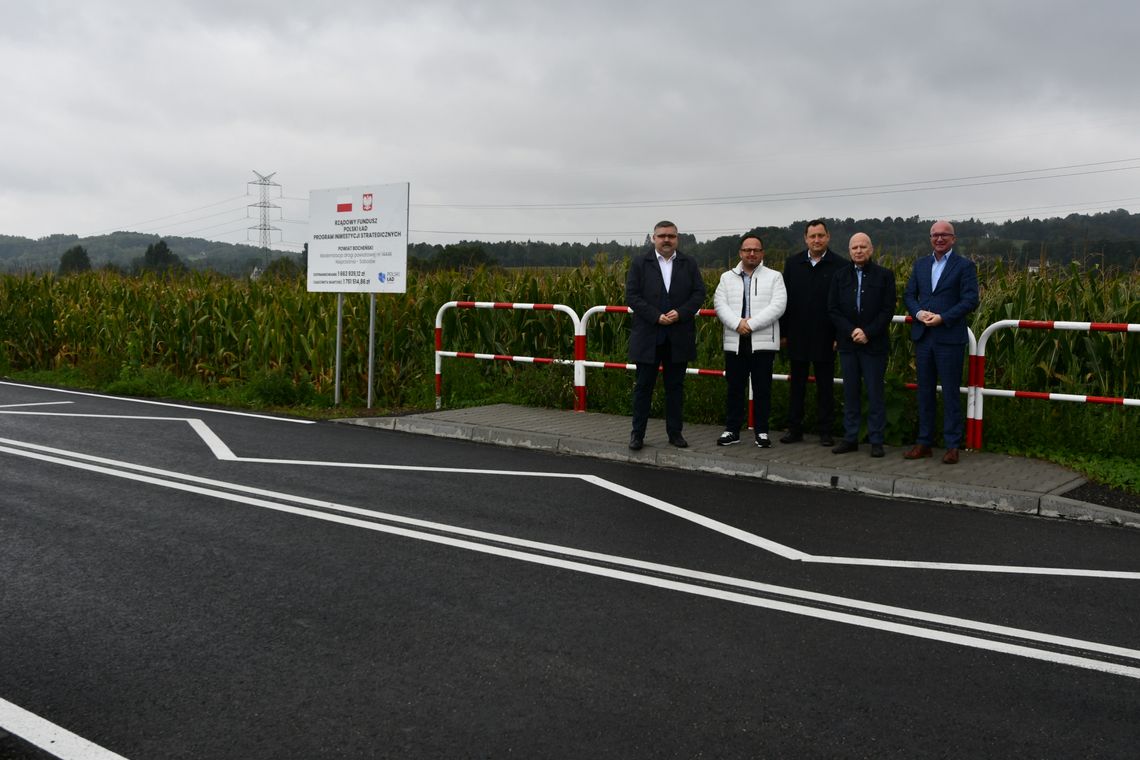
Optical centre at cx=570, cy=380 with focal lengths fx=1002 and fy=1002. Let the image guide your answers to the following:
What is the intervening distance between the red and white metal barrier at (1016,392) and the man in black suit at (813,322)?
1.26m

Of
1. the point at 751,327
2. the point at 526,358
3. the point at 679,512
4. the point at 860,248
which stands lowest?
the point at 679,512

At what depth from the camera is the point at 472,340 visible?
47.2 ft

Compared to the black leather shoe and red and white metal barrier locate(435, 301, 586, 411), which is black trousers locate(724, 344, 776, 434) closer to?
the black leather shoe

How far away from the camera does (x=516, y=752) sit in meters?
3.40

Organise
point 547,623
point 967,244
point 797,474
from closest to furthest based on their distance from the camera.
Result: 1. point 547,623
2. point 797,474
3. point 967,244

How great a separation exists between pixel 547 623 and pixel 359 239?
9474 mm

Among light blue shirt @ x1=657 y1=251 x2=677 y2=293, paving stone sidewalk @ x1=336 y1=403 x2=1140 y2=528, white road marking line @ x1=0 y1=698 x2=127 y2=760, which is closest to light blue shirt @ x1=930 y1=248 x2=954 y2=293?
paving stone sidewalk @ x1=336 y1=403 x2=1140 y2=528

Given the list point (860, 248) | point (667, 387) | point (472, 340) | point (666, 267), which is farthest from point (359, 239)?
point (860, 248)

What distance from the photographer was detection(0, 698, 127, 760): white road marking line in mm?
3379

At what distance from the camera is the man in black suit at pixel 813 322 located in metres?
9.34

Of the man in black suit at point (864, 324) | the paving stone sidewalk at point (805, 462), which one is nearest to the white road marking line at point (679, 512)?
the paving stone sidewalk at point (805, 462)

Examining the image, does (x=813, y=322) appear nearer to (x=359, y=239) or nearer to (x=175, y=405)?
(x=359, y=239)

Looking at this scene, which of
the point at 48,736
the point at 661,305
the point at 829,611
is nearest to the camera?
the point at 48,736

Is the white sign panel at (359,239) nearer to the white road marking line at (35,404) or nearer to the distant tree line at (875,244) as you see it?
the distant tree line at (875,244)
